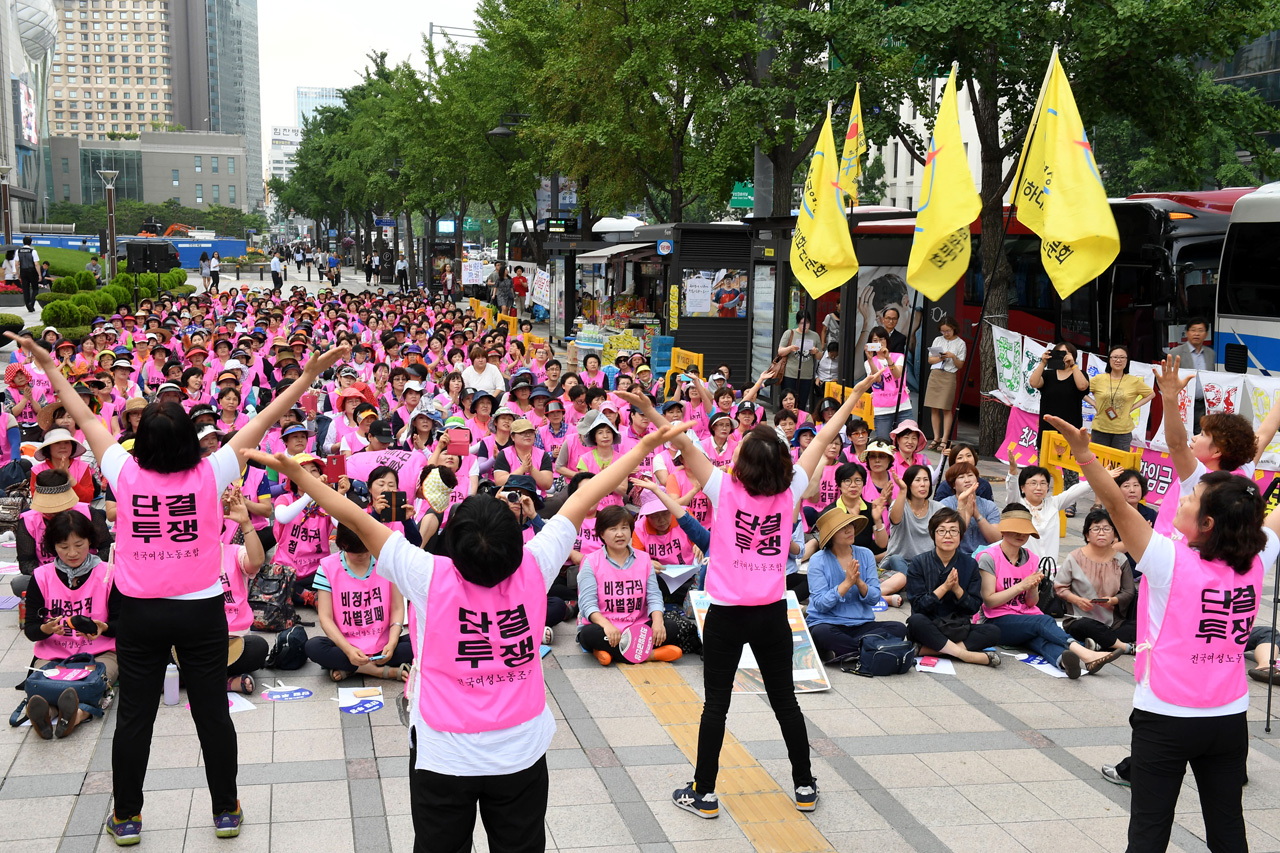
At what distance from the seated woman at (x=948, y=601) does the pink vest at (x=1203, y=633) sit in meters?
3.82

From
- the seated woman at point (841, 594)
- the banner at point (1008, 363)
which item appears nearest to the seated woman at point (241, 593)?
the seated woman at point (841, 594)

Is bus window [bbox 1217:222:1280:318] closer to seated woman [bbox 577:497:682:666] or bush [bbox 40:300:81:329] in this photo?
seated woman [bbox 577:497:682:666]

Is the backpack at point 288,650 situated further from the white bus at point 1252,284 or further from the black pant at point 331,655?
the white bus at point 1252,284

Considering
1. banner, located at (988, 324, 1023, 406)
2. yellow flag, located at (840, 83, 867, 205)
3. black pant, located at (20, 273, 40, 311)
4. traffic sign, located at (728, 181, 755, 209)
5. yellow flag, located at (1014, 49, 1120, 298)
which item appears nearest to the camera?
yellow flag, located at (1014, 49, 1120, 298)

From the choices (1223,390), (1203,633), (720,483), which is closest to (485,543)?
(720,483)

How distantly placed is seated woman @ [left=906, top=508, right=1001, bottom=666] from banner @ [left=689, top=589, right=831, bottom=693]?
92 cm

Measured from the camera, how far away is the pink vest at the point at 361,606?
748cm

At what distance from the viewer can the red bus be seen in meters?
16.2

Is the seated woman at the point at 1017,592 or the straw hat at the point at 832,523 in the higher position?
the straw hat at the point at 832,523

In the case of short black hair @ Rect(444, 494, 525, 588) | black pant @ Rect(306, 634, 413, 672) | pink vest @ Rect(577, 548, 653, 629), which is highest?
short black hair @ Rect(444, 494, 525, 588)

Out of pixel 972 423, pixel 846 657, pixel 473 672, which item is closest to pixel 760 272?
pixel 972 423

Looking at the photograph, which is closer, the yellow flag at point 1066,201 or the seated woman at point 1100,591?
the seated woman at point 1100,591

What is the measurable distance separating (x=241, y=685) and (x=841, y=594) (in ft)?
13.0

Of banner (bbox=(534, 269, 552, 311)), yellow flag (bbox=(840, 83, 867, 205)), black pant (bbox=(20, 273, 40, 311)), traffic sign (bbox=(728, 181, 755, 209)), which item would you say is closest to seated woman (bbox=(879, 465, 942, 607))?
yellow flag (bbox=(840, 83, 867, 205))
